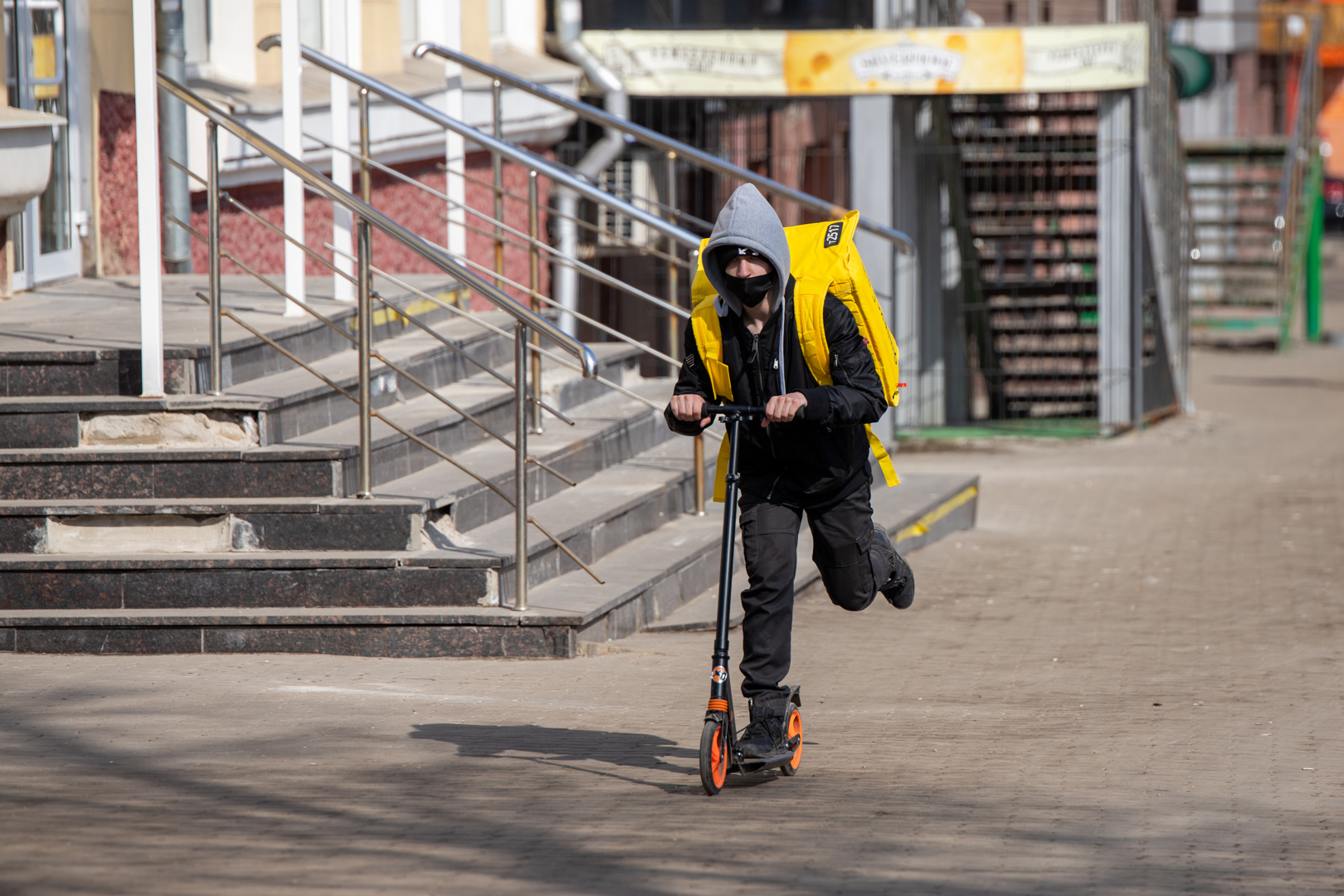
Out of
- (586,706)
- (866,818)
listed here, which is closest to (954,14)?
(586,706)

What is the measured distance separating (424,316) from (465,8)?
4376 millimetres

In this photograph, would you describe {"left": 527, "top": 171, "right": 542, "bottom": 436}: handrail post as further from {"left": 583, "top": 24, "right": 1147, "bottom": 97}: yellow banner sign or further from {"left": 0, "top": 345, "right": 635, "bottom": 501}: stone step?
{"left": 583, "top": 24, "right": 1147, "bottom": 97}: yellow banner sign

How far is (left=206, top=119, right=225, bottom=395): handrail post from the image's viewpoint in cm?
653

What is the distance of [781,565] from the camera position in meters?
4.74

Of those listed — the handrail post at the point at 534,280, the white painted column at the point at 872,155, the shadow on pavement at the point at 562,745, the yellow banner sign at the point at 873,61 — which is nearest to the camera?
the shadow on pavement at the point at 562,745

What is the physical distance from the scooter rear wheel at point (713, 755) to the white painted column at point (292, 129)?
153 inches

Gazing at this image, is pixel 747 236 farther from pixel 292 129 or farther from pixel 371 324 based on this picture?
pixel 292 129

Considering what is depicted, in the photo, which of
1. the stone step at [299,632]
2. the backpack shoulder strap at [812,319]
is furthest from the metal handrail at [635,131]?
the backpack shoulder strap at [812,319]

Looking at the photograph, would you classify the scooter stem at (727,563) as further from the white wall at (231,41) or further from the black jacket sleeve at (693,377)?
the white wall at (231,41)

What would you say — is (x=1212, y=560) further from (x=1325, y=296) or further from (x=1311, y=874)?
(x=1325, y=296)

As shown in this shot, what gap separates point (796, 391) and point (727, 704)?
2.72 ft

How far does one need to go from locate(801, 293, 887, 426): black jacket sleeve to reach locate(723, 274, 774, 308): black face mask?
0.16 metres

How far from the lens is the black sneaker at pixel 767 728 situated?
185 inches

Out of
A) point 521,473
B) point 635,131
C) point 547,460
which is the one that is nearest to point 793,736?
point 521,473
